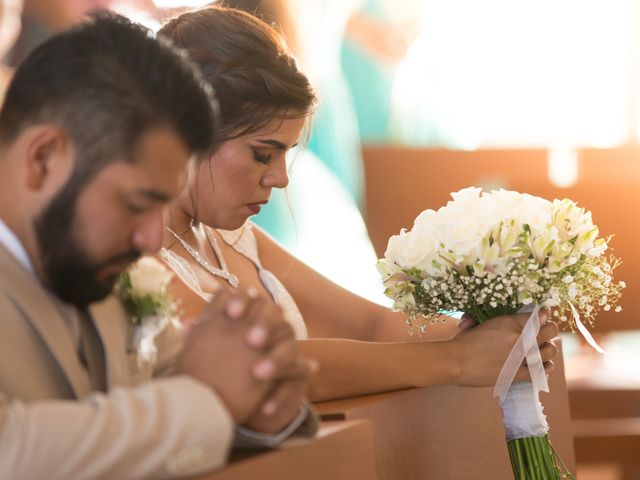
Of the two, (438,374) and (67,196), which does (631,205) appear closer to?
(438,374)

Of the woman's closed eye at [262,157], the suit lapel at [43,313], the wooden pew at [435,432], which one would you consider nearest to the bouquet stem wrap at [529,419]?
the wooden pew at [435,432]

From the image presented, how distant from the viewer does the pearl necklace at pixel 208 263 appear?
9.51 feet

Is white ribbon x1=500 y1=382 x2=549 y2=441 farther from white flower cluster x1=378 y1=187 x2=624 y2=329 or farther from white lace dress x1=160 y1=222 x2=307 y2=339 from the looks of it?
white lace dress x1=160 y1=222 x2=307 y2=339

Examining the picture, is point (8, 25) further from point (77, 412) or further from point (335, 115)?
point (77, 412)

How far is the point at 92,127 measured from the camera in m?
1.39

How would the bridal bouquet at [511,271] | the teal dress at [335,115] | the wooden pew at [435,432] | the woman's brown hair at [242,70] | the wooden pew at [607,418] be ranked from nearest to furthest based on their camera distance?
the wooden pew at [435,432], the bridal bouquet at [511,271], the woman's brown hair at [242,70], the wooden pew at [607,418], the teal dress at [335,115]

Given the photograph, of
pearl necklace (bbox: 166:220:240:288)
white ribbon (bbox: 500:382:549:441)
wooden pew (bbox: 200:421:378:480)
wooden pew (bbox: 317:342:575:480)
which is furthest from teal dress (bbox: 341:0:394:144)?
wooden pew (bbox: 200:421:378:480)

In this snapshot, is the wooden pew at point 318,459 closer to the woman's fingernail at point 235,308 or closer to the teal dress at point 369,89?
the woman's fingernail at point 235,308

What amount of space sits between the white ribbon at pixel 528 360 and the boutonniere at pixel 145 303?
3.14ft

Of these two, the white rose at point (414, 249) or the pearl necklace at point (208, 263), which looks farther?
the pearl necklace at point (208, 263)

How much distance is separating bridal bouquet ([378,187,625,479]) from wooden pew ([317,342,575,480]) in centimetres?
11

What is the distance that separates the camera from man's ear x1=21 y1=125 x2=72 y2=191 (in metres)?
1.39

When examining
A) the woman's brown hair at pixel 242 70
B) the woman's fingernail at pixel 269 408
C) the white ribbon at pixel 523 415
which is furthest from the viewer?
the woman's brown hair at pixel 242 70

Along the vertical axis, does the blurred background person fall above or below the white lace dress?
above
